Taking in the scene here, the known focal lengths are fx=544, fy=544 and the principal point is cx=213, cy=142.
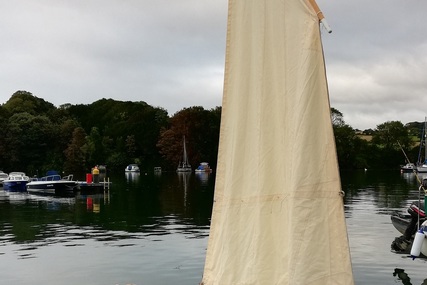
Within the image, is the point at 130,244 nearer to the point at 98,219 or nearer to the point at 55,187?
the point at 98,219

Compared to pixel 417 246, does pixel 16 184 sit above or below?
above

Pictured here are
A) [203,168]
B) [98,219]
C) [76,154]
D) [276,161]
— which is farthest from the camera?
[76,154]

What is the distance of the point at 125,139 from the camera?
15088cm

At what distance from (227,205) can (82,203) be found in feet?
149

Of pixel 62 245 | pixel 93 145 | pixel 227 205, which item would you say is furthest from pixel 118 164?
pixel 227 205

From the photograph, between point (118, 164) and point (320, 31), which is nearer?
point (320, 31)

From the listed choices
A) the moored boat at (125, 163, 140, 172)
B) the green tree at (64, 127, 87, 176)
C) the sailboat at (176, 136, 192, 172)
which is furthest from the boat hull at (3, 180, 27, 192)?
the sailboat at (176, 136, 192, 172)

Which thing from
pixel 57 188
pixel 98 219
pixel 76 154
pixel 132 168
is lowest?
pixel 98 219

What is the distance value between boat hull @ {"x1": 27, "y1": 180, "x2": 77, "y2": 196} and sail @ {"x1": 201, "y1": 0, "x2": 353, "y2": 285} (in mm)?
56994

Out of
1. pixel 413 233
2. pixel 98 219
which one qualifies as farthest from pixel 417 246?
pixel 98 219

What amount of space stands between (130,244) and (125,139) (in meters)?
126

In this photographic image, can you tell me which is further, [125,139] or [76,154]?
[125,139]

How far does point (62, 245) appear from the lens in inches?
1047

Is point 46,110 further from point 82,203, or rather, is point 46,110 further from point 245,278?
point 245,278
